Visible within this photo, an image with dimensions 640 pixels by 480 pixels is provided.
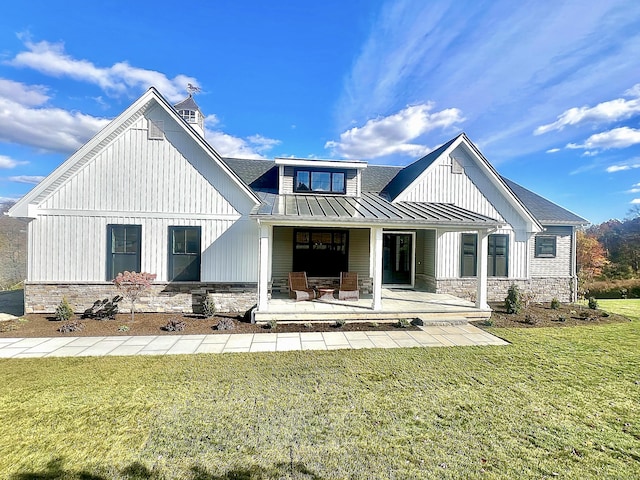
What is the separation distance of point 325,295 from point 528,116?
13.7m

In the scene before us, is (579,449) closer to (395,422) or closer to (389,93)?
(395,422)

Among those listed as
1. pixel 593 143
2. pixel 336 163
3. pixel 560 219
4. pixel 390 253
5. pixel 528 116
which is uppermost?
pixel 593 143

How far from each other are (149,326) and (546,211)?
17.1 meters

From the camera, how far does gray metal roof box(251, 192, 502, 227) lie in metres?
8.37

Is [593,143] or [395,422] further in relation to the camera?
[593,143]

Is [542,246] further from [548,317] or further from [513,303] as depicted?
[513,303]

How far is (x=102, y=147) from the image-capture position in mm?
9320

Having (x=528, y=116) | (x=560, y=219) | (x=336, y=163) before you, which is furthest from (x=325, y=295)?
(x=528, y=116)

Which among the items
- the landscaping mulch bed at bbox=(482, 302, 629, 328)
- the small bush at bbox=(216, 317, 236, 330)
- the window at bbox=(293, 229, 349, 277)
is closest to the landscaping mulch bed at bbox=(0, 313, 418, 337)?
the small bush at bbox=(216, 317, 236, 330)

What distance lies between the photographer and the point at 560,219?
43.0 feet

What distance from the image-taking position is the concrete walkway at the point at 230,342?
250 inches

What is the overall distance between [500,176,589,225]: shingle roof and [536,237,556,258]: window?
2.58ft

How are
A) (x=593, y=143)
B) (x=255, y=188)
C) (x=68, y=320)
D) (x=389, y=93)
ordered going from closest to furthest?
(x=68, y=320), (x=255, y=188), (x=389, y=93), (x=593, y=143)

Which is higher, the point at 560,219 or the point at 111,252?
the point at 560,219
